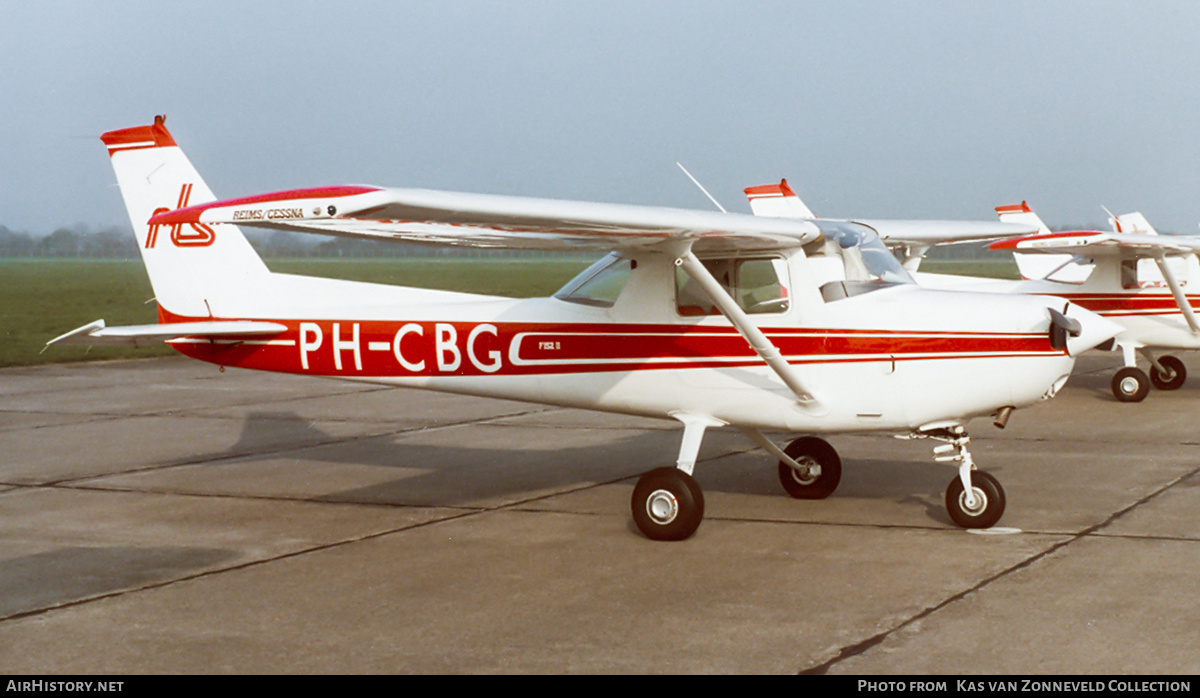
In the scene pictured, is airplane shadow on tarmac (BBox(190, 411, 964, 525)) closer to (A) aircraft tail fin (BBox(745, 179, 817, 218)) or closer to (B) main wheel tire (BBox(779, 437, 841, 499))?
(B) main wheel tire (BBox(779, 437, 841, 499))

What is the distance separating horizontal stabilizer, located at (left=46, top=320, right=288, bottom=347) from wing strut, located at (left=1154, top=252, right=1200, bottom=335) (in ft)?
38.9

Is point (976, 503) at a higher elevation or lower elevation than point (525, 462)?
higher

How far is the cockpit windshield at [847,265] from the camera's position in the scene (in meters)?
7.72

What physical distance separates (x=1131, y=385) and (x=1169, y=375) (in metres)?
2.15

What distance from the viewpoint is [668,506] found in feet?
24.8

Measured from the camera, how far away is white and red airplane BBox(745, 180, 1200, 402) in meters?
15.3

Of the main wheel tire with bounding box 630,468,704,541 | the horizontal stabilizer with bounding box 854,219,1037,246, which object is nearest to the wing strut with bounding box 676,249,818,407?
the main wheel tire with bounding box 630,468,704,541

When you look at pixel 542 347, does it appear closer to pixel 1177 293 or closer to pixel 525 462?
pixel 525 462

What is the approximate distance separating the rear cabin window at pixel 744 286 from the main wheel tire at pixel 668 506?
3.76 feet

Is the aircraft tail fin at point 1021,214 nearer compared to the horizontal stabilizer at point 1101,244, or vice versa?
the horizontal stabilizer at point 1101,244

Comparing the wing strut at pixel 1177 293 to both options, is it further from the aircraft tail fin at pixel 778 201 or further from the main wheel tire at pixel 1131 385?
the aircraft tail fin at pixel 778 201

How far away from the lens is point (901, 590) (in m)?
6.30

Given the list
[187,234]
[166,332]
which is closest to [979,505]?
[166,332]

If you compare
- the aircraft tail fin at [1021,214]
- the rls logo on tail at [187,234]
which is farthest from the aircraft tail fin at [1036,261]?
the rls logo on tail at [187,234]
